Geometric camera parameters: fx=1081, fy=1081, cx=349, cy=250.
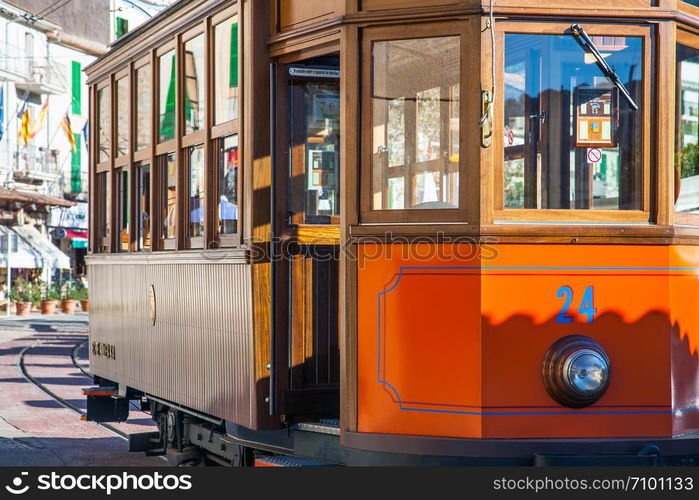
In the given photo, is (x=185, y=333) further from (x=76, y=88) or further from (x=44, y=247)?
(x=76, y=88)

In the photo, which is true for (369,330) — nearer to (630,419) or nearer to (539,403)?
(539,403)

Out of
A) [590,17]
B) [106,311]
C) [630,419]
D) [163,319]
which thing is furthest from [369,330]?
[106,311]

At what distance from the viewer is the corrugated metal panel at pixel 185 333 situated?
20.2ft

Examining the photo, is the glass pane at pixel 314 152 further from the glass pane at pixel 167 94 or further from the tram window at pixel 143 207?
the tram window at pixel 143 207

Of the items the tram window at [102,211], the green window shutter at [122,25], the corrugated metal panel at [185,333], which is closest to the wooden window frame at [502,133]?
the corrugated metal panel at [185,333]

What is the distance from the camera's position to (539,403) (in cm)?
491

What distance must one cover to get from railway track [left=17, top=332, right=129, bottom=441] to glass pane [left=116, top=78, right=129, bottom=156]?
294 centimetres

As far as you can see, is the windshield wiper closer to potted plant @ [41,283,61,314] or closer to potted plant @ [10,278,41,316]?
potted plant @ [10,278,41,316]

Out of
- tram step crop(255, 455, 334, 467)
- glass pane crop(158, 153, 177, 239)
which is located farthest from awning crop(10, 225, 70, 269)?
tram step crop(255, 455, 334, 467)

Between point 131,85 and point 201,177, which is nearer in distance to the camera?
point 201,177

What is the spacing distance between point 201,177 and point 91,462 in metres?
3.70

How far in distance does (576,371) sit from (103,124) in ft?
18.6

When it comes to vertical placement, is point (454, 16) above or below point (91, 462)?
above

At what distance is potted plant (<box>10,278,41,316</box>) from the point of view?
36.2 metres
